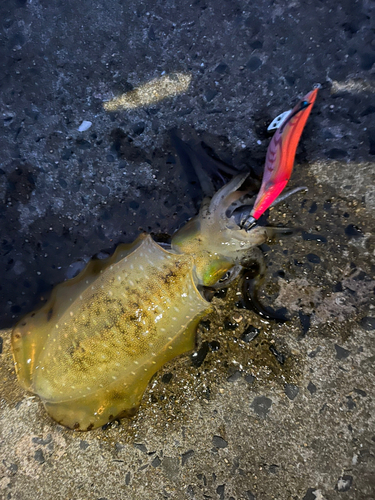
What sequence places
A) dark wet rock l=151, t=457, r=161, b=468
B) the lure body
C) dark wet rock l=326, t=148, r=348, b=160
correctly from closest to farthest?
the lure body < dark wet rock l=326, t=148, r=348, b=160 < dark wet rock l=151, t=457, r=161, b=468

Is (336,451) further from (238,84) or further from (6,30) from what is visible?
(6,30)

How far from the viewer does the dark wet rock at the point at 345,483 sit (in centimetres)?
229

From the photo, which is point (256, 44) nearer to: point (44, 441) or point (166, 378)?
point (166, 378)

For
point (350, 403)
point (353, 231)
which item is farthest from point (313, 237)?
point (350, 403)

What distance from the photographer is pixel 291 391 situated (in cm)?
239


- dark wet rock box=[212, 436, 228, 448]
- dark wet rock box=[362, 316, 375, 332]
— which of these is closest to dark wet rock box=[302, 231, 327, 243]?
dark wet rock box=[362, 316, 375, 332]

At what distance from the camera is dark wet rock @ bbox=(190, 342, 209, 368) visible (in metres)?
2.50

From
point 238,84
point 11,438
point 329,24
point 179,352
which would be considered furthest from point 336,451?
point 329,24

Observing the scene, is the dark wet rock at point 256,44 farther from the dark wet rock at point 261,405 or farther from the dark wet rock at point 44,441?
the dark wet rock at point 44,441

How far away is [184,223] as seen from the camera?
2.56 metres

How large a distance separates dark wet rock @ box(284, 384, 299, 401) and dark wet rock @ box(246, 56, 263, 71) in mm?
2530

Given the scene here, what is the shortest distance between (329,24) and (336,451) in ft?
10.7

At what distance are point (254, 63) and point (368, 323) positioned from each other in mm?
2233

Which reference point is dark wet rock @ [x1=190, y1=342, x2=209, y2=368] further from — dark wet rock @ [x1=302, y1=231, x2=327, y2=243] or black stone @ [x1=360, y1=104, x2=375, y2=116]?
black stone @ [x1=360, y1=104, x2=375, y2=116]
